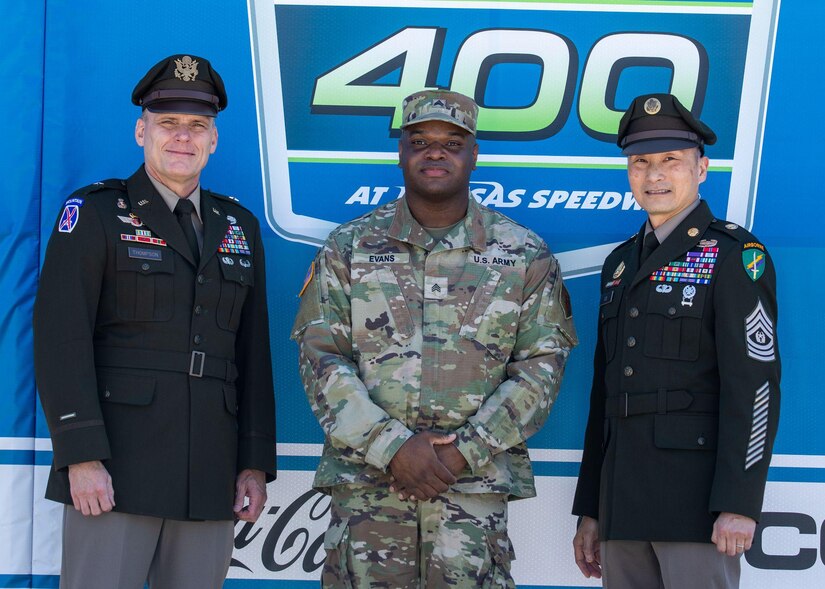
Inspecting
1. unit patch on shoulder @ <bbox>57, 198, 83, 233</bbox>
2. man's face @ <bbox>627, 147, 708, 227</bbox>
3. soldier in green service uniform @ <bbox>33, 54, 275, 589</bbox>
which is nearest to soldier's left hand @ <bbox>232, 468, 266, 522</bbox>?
soldier in green service uniform @ <bbox>33, 54, 275, 589</bbox>

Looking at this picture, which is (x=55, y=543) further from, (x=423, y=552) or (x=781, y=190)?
(x=781, y=190)

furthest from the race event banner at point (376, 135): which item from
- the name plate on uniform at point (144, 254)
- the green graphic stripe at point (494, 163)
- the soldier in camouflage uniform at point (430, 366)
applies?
the name plate on uniform at point (144, 254)

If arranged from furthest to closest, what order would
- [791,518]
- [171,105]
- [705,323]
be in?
[791,518] → [171,105] → [705,323]

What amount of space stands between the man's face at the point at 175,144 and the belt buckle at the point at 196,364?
0.49 meters

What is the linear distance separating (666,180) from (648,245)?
0.61 ft

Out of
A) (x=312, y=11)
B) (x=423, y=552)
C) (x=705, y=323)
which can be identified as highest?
(x=312, y=11)

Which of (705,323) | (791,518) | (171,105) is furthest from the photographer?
(791,518)

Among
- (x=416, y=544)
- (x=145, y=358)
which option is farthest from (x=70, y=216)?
(x=416, y=544)

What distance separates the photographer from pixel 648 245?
279cm

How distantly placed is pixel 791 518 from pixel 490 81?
1.74 meters

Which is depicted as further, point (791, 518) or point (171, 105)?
point (791, 518)

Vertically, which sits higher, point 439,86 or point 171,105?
point 439,86

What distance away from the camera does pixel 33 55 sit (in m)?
3.38

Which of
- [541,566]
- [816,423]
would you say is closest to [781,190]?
[816,423]
